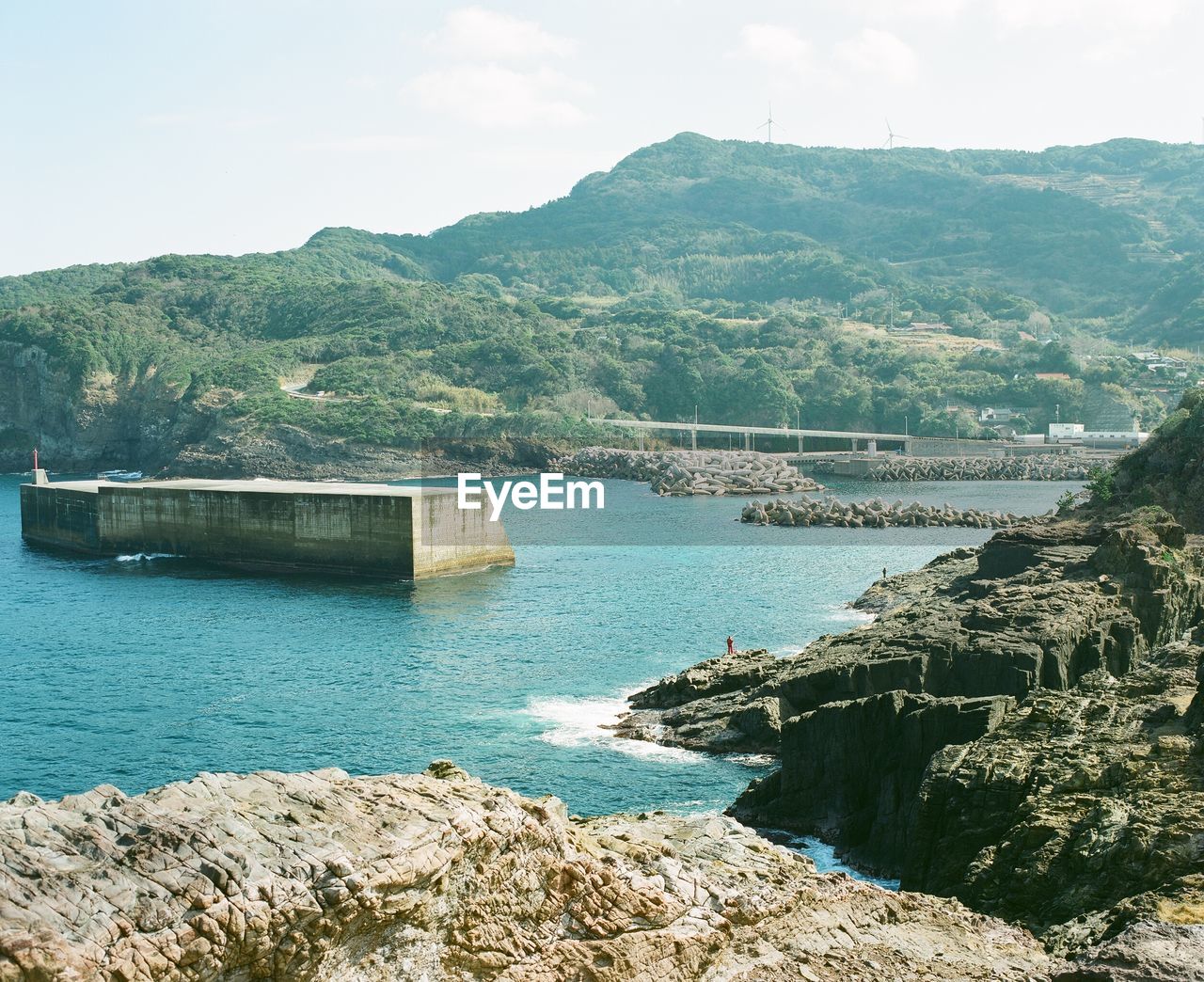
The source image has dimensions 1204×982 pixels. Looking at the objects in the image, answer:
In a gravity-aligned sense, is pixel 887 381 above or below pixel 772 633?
above

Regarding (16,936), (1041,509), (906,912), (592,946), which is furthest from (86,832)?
(1041,509)

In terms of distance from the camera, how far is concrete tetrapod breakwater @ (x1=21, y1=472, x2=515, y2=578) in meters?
63.0

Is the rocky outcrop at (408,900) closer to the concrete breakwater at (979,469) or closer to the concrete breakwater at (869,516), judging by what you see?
the concrete breakwater at (869,516)

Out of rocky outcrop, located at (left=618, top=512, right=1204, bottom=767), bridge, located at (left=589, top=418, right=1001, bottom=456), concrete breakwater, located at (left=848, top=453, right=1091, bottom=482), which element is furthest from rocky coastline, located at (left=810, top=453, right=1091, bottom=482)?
rocky outcrop, located at (left=618, top=512, right=1204, bottom=767)

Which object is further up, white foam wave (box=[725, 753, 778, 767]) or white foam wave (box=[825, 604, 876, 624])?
white foam wave (box=[825, 604, 876, 624])

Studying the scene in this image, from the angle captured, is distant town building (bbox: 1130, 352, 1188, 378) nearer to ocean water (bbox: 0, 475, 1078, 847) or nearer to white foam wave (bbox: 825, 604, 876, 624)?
ocean water (bbox: 0, 475, 1078, 847)

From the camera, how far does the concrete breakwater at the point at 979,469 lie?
417 feet

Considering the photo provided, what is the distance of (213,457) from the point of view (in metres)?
129

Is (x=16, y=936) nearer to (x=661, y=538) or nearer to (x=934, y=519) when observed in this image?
(x=661, y=538)

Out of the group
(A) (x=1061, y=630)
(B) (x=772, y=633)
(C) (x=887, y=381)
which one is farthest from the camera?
(C) (x=887, y=381)

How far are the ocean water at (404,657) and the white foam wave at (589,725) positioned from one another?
0.32 ft

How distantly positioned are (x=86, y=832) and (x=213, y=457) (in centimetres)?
12024

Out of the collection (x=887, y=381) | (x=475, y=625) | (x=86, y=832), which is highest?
(x=887, y=381)

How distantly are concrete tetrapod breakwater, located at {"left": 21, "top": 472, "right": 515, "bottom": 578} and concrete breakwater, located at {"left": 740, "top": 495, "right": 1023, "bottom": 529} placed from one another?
82.9 ft
